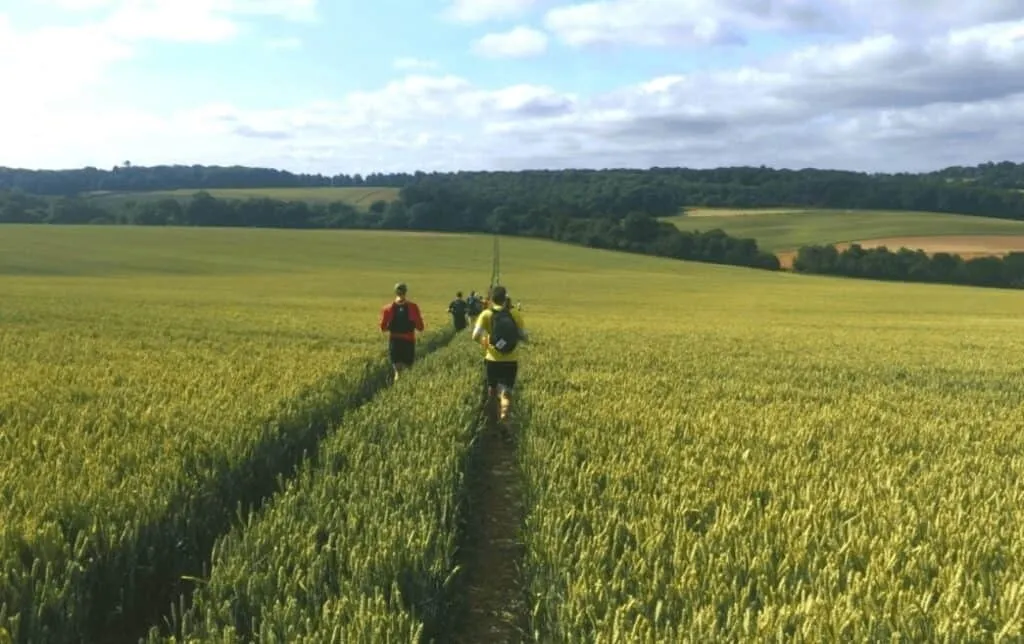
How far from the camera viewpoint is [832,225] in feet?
373

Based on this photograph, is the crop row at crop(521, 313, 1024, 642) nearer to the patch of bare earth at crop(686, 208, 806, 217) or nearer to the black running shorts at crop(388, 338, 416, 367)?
the black running shorts at crop(388, 338, 416, 367)

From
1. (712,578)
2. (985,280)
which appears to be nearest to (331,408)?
(712,578)

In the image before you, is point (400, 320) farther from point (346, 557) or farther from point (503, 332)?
point (346, 557)

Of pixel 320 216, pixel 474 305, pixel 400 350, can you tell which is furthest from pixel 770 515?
pixel 320 216

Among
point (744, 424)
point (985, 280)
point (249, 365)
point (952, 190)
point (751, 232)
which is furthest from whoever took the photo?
point (952, 190)

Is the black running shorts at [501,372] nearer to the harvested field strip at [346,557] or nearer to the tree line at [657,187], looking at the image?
the harvested field strip at [346,557]

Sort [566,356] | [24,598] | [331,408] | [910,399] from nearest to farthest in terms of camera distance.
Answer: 1. [24,598]
2. [331,408]
3. [910,399]
4. [566,356]

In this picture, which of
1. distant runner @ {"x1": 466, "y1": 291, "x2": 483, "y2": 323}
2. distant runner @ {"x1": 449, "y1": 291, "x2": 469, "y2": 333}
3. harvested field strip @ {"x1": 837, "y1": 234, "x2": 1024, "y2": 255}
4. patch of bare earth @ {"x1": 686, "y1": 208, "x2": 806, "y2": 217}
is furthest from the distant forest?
distant runner @ {"x1": 449, "y1": 291, "x2": 469, "y2": 333}

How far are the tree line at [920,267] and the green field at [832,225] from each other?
9.79 meters

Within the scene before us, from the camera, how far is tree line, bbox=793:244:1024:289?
84831 millimetres

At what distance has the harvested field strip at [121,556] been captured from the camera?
4.29 meters

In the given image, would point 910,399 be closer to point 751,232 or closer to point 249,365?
point 249,365

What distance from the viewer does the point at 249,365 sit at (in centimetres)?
1374

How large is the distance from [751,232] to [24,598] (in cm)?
11512
